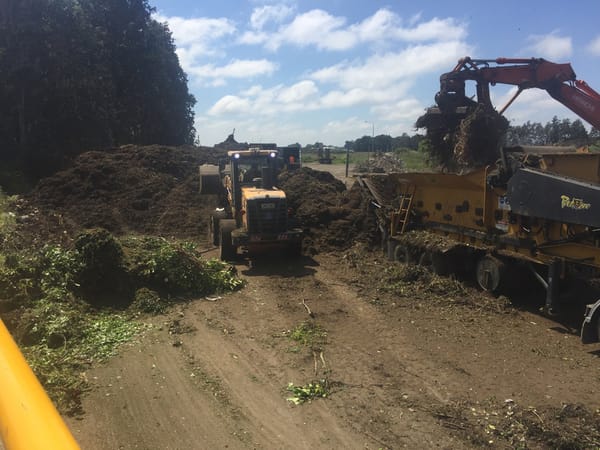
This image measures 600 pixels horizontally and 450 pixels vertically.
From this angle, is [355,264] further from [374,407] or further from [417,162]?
[417,162]

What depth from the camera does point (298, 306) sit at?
8.63 metres

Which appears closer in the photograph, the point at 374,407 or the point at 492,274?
the point at 374,407

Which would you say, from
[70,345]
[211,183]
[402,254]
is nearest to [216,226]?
[211,183]

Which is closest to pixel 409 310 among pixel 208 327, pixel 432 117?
pixel 208 327

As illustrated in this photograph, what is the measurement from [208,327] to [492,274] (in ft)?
17.1

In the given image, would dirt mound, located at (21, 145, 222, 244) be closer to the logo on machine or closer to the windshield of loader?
the windshield of loader

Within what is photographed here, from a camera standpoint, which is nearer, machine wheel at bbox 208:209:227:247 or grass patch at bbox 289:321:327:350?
grass patch at bbox 289:321:327:350

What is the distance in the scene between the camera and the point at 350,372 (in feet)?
19.5

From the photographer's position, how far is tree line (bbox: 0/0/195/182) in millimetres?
25438

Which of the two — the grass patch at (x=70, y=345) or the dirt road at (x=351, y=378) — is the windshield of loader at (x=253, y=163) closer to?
the dirt road at (x=351, y=378)

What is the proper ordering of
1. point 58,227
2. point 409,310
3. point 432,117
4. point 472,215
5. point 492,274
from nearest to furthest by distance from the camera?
point 409,310
point 492,274
point 472,215
point 432,117
point 58,227

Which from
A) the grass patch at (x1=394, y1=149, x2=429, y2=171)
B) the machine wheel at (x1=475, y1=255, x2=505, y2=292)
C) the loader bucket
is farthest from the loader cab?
the grass patch at (x1=394, y1=149, x2=429, y2=171)

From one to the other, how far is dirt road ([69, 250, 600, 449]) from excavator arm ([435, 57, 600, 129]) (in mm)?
4793

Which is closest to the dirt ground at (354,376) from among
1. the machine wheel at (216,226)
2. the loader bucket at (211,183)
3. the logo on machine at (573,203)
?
the logo on machine at (573,203)
